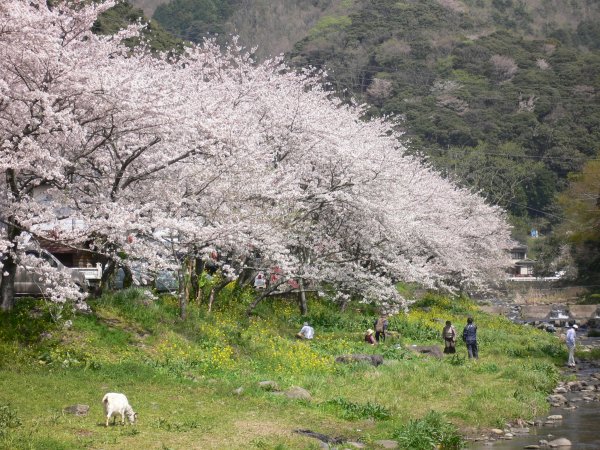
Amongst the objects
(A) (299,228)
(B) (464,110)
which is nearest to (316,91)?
(A) (299,228)

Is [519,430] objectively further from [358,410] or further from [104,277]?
[104,277]

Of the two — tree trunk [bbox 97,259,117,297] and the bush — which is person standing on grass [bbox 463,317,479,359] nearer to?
the bush

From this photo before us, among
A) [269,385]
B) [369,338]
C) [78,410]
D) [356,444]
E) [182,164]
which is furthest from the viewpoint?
[369,338]

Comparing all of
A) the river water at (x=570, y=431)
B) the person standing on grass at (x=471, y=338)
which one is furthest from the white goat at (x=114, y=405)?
the person standing on grass at (x=471, y=338)

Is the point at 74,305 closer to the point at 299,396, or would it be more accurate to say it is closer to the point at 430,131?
the point at 299,396

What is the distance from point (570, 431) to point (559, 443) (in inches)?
57.0

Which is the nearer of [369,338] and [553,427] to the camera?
[553,427]

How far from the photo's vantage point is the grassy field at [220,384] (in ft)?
42.5

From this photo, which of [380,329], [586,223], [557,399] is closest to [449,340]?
[380,329]

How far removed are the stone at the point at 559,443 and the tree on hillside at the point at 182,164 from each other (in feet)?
29.0

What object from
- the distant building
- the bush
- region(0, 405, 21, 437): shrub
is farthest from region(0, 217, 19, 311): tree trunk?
the distant building

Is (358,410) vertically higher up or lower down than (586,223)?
lower down

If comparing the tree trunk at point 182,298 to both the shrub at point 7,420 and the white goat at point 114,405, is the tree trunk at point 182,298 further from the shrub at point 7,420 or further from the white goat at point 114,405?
the shrub at point 7,420

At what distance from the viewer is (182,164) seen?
20984 mm
